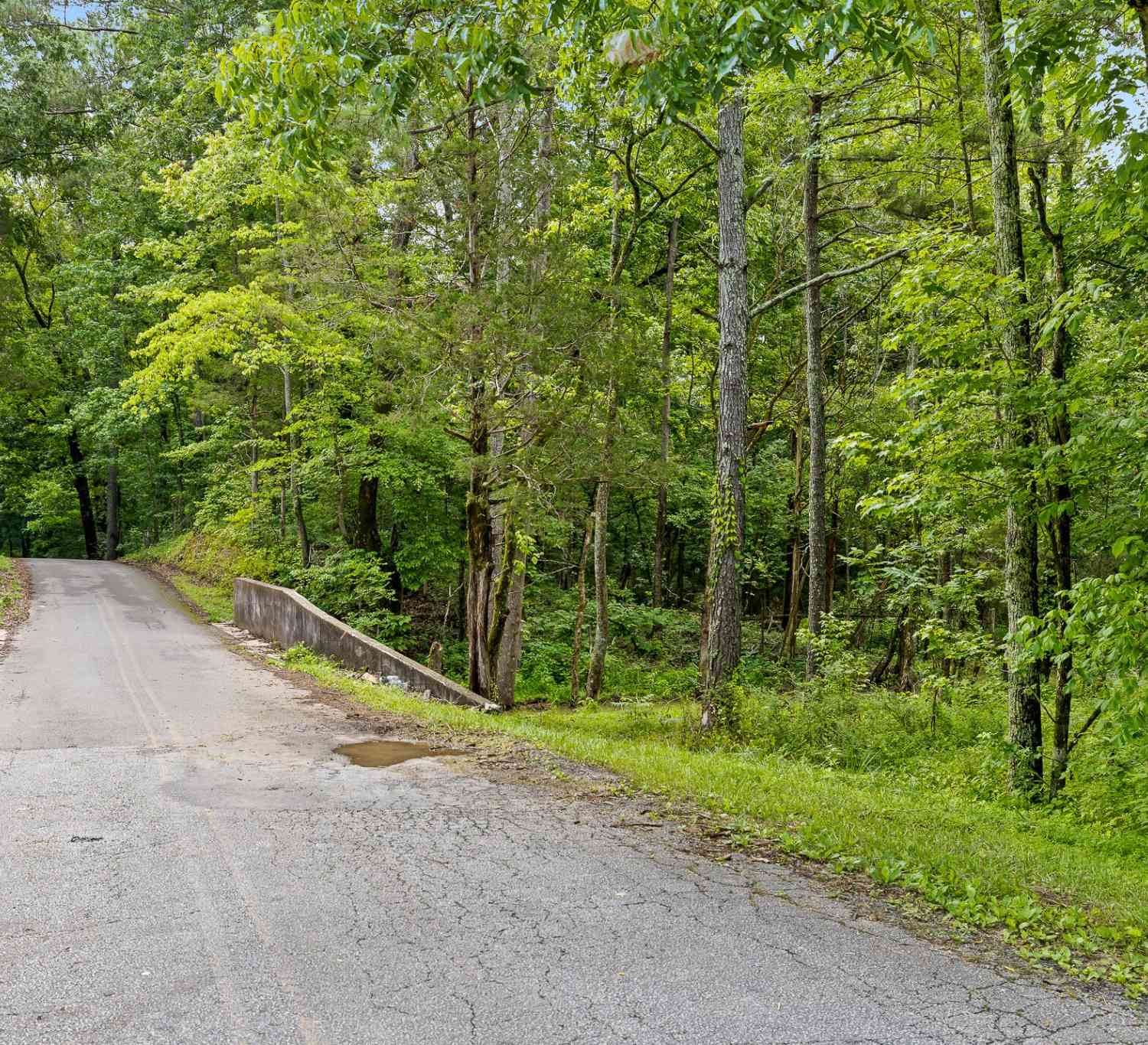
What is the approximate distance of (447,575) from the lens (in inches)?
761

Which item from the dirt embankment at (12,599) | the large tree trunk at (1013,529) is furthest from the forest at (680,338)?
the dirt embankment at (12,599)

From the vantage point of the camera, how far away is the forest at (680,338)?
5.36 m

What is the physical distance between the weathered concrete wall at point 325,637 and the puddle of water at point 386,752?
9.30 feet

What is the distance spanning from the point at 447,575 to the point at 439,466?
9.89 feet

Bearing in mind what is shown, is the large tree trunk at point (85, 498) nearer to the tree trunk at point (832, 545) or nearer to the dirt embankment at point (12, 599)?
the dirt embankment at point (12, 599)

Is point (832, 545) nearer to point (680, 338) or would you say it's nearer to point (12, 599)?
point (680, 338)

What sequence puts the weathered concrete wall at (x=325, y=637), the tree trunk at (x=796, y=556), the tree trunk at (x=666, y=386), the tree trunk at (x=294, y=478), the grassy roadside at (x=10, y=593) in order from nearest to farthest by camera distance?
the weathered concrete wall at (x=325, y=637) < the grassy roadside at (x=10, y=593) < the tree trunk at (x=666, y=386) < the tree trunk at (x=294, y=478) < the tree trunk at (x=796, y=556)

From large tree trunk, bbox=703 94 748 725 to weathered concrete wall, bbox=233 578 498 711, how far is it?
3.40m

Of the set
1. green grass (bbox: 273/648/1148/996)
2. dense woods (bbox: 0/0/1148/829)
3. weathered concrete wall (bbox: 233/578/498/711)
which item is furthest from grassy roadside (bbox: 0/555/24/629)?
green grass (bbox: 273/648/1148/996)

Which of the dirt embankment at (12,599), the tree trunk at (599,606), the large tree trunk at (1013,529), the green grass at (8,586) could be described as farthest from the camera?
the green grass at (8,586)

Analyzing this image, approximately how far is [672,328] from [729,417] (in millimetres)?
9845

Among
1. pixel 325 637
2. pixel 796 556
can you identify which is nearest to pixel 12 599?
pixel 325 637

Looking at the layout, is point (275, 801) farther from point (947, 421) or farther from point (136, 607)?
point (136, 607)

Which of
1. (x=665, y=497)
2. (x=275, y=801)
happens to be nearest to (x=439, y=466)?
(x=665, y=497)
